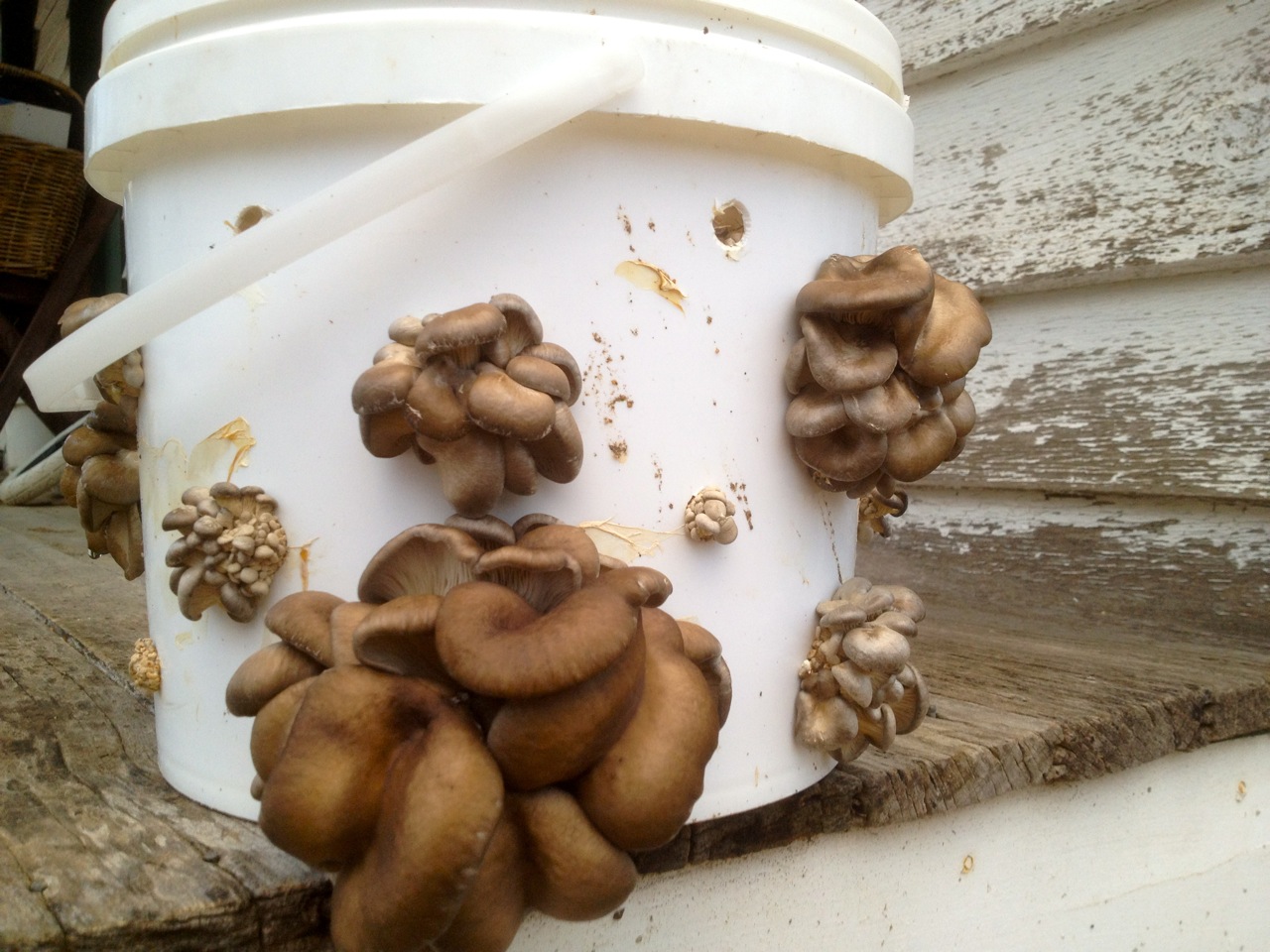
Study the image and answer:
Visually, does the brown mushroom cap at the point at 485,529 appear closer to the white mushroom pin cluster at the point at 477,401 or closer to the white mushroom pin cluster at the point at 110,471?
the white mushroom pin cluster at the point at 477,401

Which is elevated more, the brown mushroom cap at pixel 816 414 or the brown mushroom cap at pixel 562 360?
the brown mushroom cap at pixel 562 360

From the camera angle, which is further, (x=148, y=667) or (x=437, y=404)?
(x=148, y=667)

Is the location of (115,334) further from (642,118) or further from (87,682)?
(87,682)

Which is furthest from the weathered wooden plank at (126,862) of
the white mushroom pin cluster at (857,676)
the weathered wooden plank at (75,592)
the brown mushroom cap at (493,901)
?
the white mushroom pin cluster at (857,676)

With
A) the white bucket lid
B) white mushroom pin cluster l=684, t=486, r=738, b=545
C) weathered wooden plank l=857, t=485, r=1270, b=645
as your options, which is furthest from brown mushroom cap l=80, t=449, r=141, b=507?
weathered wooden plank l=857, t=485, r=1270, b=645

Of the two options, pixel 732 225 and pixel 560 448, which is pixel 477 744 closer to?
pixel 560 448

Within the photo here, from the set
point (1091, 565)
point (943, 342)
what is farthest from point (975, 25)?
point (943, 342)
